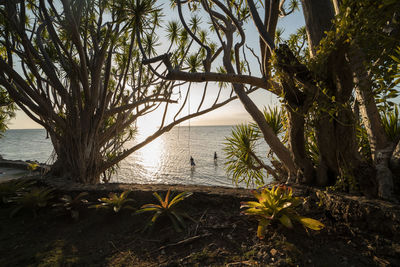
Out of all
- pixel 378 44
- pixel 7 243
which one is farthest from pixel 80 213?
pixel 378 44

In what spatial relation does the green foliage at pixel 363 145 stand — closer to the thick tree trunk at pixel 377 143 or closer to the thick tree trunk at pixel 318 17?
the thick tree trunk at pixel 377 143

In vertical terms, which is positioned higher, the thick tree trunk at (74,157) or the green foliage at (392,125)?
the green foliage at (392,125)

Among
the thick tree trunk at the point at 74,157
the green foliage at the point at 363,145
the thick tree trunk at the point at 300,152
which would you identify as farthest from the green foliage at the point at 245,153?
the thick tree trunk at the point at 74,157

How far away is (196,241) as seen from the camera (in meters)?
1.58

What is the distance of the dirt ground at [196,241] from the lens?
133cm

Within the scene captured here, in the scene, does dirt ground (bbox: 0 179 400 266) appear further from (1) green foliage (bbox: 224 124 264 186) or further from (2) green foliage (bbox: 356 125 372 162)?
(1) green foliage (bbox: 224 124 264 186)

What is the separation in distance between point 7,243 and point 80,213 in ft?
2.03

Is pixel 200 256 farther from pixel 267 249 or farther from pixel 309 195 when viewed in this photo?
pixel 309 195

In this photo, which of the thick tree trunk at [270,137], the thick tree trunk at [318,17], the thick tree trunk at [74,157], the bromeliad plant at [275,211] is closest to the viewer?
the bromeliad plant at [275,211]

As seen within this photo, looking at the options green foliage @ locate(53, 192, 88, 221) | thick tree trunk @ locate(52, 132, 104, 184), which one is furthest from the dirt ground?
thick tree trunk @ locate(52, 132, 104, 184)

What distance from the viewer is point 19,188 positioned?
279 cm

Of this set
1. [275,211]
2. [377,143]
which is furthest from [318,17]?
[275,211]

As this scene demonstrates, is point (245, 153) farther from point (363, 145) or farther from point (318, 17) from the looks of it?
point (318, 17)

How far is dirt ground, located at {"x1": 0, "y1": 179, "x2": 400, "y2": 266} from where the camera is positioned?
133 cm
